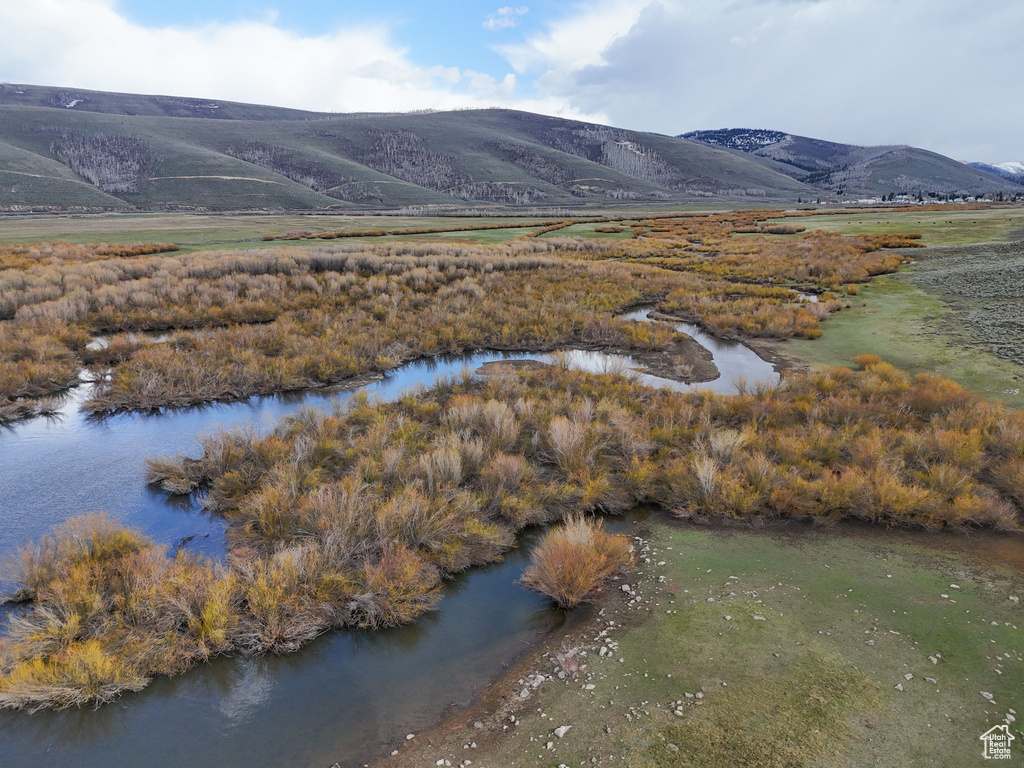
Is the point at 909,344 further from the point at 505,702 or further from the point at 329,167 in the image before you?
the point at 329,167

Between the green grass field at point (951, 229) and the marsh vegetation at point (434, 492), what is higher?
the green grass field at point (951, 229)

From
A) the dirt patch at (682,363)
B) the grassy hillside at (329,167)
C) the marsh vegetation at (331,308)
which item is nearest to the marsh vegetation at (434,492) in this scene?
the dirt patch at (682,363)

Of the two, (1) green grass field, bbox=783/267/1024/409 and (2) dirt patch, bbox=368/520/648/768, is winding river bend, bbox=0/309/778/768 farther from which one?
(1) green grass field, bbox=783/267/1024/409

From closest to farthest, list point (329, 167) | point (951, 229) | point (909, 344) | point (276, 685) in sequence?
point (276, 685) → point (909, 344) → point (951, 229) → point (329, 167)

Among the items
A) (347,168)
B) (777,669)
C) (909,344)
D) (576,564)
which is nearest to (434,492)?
(576,564)

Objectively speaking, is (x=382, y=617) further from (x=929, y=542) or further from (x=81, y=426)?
(x=81, y=426)

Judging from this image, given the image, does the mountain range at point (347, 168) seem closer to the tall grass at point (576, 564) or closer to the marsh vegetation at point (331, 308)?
the marsh vegetation at point (331, 308)

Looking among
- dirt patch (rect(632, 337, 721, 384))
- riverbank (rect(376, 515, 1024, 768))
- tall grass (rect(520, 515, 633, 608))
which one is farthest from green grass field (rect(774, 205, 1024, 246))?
tall grass (rect(520, 515, 633, 608))
